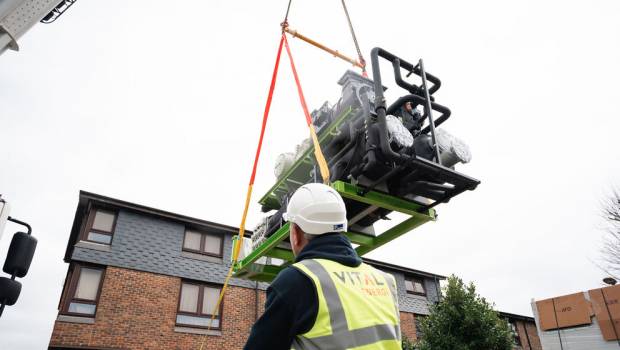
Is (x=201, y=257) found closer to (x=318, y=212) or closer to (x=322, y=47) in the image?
(x=322, y=47)

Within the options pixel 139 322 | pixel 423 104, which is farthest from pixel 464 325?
pixel 423 104

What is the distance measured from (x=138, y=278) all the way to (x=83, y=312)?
2136mm

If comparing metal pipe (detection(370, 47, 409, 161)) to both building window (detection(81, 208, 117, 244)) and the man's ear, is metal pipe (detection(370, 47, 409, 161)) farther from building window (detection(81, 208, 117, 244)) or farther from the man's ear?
building window (detection(81, 208, 117, 244))

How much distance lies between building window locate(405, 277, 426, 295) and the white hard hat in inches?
944

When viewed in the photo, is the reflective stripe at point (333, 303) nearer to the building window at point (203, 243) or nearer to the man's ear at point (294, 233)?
the man's ear at point (294, 233)

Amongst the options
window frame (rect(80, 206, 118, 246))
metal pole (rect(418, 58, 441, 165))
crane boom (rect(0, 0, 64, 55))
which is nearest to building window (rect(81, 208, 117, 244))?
window frame (rect(80, 206, 118, 246))

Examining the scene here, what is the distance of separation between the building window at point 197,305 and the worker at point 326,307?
15.6 meters

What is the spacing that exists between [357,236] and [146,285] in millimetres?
12832

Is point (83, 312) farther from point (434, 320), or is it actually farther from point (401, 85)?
point (401, 85)

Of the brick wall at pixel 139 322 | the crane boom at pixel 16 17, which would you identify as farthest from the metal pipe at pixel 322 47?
the brick wall at pixel 139 322

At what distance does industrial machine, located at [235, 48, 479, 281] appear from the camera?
4160 mm

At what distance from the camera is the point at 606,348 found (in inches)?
449

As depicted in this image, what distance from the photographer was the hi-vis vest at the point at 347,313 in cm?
163

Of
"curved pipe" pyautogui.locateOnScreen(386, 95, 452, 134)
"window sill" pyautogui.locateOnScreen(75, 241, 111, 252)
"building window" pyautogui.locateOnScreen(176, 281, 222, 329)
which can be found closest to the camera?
"curved pipe" pyautogui.locateOnScreen(386, 95, 452, 134)
